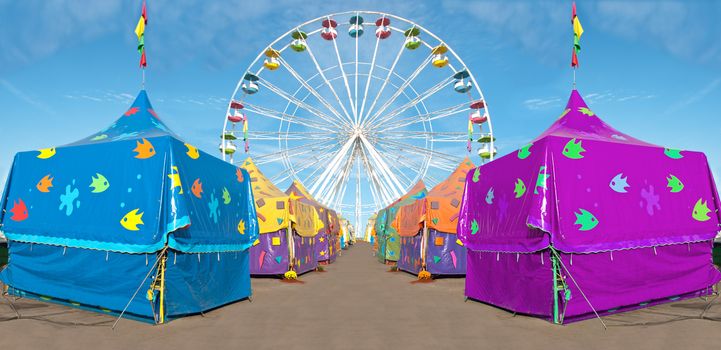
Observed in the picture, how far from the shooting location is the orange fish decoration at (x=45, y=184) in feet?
24.5

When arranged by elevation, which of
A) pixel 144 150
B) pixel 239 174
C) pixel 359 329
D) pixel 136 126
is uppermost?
pixel 136 126

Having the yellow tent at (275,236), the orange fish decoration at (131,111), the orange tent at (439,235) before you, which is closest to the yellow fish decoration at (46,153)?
the orange fish decoration at (131,111)

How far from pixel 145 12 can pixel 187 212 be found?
5688 millimetres

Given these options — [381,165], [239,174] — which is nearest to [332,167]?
[381,165]

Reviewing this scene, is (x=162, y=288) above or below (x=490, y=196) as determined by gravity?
below

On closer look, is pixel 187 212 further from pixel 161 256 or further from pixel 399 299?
pixel 399 299

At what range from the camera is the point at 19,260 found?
7816 mm

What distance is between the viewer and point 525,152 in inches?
280

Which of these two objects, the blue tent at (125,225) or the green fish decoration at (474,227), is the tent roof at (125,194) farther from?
the green fish decoration at (474,227)

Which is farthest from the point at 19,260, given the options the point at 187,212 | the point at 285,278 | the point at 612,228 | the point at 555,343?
the point at 612,228

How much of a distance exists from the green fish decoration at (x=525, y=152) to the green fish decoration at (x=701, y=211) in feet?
10.9

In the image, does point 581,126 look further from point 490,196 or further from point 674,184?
point 490,196

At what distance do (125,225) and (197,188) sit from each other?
1235 millimetres

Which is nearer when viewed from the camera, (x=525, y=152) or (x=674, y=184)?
(x=525, y=152)
